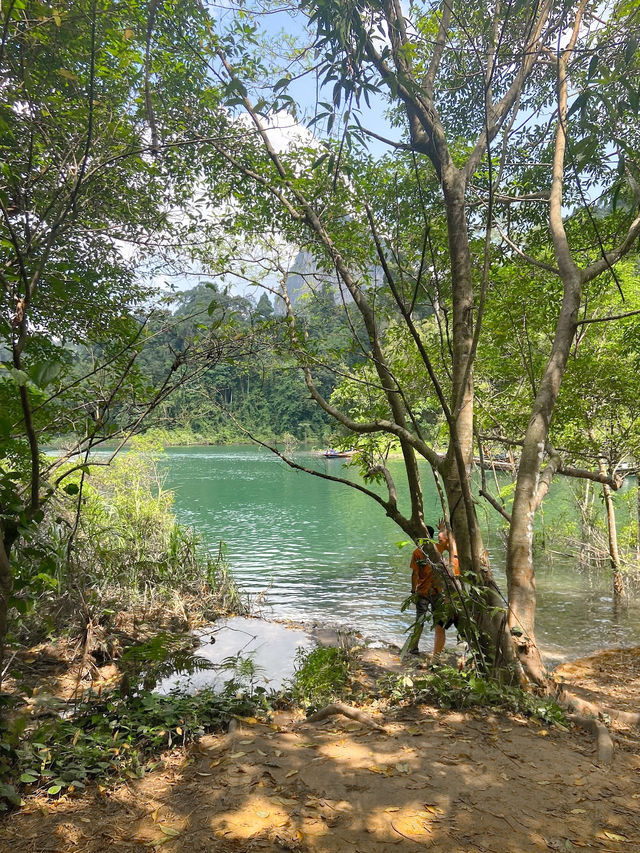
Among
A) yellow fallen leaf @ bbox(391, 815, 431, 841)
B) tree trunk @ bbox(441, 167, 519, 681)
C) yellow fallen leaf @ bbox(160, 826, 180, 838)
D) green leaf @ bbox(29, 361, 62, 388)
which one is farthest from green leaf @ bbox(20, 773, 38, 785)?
tree trunk @ bbox(441, 167, 519, 681)

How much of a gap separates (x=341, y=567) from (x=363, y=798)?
420 inches

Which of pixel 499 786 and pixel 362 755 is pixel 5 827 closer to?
pixel 362 755

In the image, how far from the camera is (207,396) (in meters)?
3.87

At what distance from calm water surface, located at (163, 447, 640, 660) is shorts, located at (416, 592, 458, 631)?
1676 mm

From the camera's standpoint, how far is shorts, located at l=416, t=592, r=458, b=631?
428 centimetres

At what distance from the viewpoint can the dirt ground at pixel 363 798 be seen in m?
2.25

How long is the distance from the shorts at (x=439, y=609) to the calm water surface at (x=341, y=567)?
5.50 ft

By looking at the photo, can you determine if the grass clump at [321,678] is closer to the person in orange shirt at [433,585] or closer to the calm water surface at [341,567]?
the person in orange shirt at [433,585]

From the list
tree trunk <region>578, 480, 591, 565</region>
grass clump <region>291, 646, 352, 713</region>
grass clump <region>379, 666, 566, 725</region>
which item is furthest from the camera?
tree trunk <region>578, 480, 591, 565</region>

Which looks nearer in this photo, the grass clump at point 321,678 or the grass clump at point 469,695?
the grass clump at point 469,695

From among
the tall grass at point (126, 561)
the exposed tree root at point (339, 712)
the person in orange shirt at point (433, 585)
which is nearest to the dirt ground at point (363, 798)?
the exposed tree root at point (339, 712)

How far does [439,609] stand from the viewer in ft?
15.0

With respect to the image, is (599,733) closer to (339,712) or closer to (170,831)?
(339,712)

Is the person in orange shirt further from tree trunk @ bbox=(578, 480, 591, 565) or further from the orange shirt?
tree trunk @ bbox=(578, 480, 591, 565)
